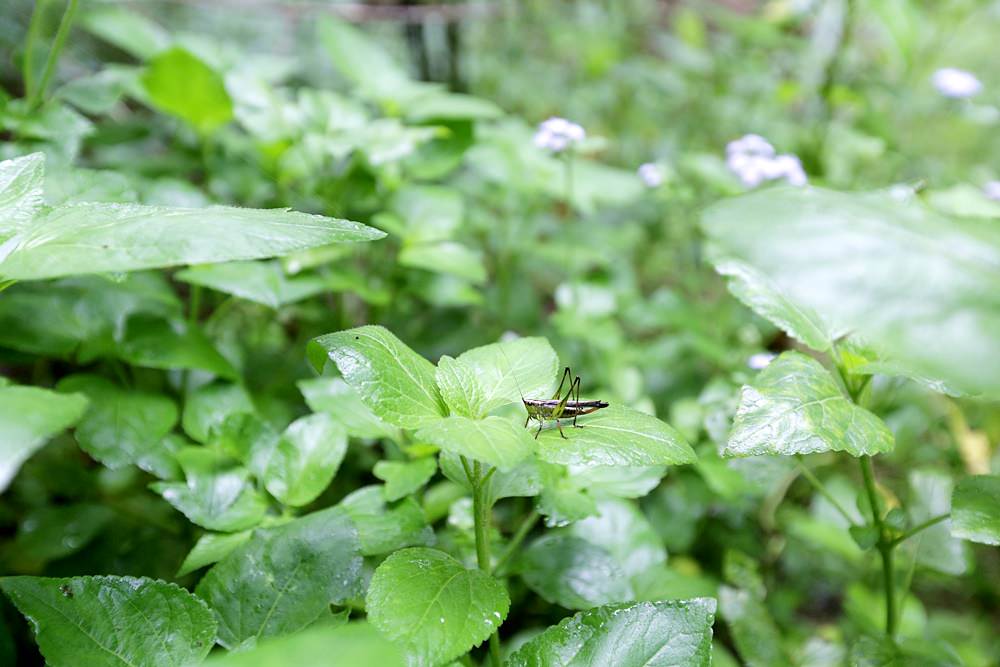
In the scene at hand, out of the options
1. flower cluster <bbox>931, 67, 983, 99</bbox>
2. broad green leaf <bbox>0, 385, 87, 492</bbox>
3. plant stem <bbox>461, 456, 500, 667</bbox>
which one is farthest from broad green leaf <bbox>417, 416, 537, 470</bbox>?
flower cluster <bbox>931, 67, 983, 99</bbox>

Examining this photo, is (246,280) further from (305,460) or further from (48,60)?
(48,60)

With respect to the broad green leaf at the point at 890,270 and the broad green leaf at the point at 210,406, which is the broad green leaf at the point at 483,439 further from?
the broad green leaf at the point at 210,406

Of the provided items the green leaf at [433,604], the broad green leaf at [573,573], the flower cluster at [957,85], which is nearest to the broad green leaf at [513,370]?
the green leaf at [433,604]

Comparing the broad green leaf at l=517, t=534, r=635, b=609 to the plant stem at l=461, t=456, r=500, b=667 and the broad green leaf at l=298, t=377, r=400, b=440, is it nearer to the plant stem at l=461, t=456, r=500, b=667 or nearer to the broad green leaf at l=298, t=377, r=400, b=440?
the plant stem at l=461, t=456, r=500, b=667

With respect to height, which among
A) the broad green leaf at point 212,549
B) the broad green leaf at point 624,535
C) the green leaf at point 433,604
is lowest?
the broad green leaf at point 624,535

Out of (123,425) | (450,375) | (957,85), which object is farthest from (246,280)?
(957,85)

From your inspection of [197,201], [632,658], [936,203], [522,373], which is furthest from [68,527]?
[936,203]
